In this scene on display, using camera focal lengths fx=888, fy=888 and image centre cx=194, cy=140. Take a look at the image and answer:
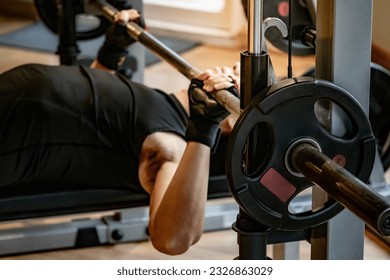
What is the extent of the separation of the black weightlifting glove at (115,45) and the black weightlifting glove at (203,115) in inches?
28.9

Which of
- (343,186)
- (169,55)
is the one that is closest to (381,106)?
(169,55)

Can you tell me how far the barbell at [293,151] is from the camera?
1250 mm

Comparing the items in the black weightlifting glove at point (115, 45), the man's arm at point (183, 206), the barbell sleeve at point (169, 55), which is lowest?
the man's arm at point (183, 206)

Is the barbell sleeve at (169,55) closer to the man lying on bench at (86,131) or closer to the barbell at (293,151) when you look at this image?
the man lying on bench at (86,131)

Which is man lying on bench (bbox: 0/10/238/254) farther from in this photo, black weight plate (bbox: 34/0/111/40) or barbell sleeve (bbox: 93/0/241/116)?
black weight plate (bbox: 34/0/111/40)

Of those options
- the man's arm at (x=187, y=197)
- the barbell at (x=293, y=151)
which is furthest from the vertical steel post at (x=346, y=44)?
the man's arm at (x=187, y=197)

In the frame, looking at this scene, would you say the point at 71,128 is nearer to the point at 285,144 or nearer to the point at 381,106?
the point at 381,106

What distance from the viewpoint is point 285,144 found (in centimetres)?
129

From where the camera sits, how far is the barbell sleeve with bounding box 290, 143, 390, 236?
111cm

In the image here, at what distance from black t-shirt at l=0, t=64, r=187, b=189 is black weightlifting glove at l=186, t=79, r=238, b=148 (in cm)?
27

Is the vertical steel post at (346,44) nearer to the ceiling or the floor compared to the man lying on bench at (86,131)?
nearer to the ceiling

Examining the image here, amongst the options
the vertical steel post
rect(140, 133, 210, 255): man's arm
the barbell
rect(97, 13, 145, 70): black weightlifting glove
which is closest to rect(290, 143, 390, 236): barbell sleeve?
the barbell

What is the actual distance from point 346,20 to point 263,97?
0.18 m

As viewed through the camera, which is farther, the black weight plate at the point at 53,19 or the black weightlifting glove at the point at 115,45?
the black weight plate at the point at 53,19
